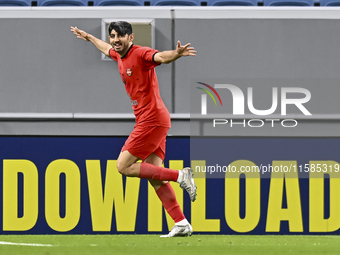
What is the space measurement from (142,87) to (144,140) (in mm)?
422

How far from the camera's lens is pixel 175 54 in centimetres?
384

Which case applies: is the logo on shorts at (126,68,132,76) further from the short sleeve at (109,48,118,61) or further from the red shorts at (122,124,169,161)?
A: the red shorts at (122,124,169,161)

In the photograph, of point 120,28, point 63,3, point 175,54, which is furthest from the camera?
point 63,3

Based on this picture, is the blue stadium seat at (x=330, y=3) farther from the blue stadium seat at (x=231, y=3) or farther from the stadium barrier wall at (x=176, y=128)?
the blue stadium seat at (x=231, y=3)

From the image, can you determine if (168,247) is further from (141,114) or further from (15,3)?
(15,3)

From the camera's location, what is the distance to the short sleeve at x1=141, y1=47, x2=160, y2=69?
4148mm

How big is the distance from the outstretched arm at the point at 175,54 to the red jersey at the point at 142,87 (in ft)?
0.93

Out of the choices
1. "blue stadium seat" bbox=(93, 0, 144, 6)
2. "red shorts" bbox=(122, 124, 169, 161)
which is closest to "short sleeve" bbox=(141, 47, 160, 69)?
"red shorts" bbox=(122, 124, 169, 161)

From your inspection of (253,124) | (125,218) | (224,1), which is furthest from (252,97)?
(125,218)

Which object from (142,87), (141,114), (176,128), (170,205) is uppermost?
(142,87)

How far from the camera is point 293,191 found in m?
6.09

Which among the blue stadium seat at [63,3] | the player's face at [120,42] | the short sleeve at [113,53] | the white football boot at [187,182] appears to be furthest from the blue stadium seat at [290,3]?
the white football boot at [187,182]

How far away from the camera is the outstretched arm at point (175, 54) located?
3.81 meters

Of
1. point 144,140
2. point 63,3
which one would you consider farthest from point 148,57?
point 63,3
